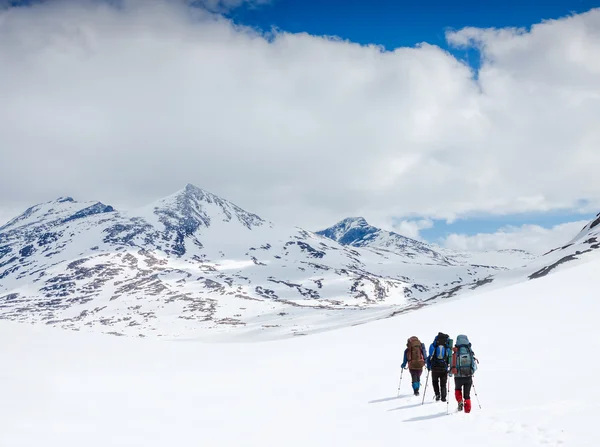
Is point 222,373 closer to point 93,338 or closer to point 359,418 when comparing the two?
point 93,338

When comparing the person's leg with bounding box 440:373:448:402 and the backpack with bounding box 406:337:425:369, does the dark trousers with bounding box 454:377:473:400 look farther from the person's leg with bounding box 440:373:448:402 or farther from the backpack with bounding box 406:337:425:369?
the backpack with bounding box 406:337:425:369

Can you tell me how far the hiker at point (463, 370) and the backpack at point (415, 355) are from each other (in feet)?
9.26

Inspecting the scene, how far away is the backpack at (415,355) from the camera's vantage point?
1591 centimetres

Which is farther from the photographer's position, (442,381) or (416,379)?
(416,379)

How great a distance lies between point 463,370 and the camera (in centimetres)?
1262

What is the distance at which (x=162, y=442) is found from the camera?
1162cm

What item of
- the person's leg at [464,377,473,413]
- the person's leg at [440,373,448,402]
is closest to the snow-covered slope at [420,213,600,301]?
the person's leg at [440,373,448,402]

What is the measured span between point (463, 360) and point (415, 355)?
351 centimetres

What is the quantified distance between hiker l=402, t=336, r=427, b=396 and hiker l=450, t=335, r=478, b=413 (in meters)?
2.71

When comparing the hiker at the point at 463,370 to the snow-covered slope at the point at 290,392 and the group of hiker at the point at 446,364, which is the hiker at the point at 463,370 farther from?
the snow-covered slope at the point at 290,392

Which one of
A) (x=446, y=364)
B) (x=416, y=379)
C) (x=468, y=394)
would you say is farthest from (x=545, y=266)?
(x=468, y=394)

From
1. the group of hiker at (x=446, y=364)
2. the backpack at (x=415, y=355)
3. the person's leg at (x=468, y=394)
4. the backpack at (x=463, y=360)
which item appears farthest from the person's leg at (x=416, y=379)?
the person's leg at (x=468, y=394)

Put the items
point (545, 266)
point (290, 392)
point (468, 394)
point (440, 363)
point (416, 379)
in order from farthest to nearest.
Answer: point (545, 266), point (290, 392), point (416, 379), point (440, 363), point (468, 394)

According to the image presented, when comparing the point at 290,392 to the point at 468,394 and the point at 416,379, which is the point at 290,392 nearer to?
the point at 416,379
